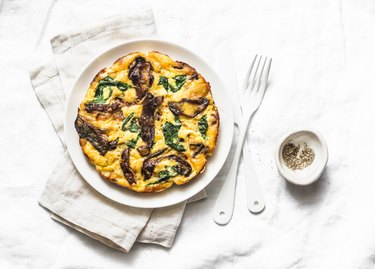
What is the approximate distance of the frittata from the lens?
11.8ft

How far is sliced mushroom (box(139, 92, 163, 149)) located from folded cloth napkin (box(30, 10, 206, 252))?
1.75 feet

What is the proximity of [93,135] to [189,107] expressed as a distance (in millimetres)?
691

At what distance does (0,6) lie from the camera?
4000 mm

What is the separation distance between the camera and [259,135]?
392 centimetres

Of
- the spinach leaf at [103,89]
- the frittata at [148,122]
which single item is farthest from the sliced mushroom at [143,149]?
the spinach leaf at [103,89]

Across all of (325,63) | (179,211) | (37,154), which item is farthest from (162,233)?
(325,63)

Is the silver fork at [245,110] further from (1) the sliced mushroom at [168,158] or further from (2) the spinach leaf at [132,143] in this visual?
(2) the spinach leaf at [132,143]

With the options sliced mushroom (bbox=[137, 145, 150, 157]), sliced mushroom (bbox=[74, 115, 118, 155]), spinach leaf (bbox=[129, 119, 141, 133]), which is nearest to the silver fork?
sliced mushroom (bbox=[137, 145, 150, 157])

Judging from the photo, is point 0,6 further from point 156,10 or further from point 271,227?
point 271,227

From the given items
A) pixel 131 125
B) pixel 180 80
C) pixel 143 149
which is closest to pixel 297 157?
pixel 180 80

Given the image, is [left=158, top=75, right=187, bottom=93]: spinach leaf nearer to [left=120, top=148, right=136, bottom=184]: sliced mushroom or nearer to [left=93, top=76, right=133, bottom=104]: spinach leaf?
[left=93, top=76, right=133, bottom=104]: spinach leaf

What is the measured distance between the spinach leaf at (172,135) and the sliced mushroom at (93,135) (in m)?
0.41

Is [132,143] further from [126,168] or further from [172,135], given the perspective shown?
[172,135]

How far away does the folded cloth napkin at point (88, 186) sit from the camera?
373cm
